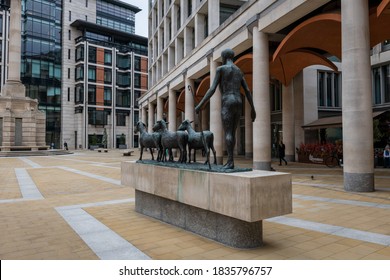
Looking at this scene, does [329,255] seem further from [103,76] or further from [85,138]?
[103,76]

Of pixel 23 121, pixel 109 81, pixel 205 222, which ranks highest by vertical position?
pixel 109 81

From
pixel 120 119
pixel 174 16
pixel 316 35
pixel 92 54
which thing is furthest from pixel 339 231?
pixel 92 54

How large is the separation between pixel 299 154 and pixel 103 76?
5885cm

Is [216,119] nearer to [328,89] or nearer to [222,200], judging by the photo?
[328,89]

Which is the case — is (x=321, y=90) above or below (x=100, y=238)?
above

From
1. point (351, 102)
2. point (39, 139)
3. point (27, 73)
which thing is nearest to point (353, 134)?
point (351, 102)

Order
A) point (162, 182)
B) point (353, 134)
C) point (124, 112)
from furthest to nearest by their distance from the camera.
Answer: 1. point (124, 112)
2. point (353, 134)
3. point (162, 182)

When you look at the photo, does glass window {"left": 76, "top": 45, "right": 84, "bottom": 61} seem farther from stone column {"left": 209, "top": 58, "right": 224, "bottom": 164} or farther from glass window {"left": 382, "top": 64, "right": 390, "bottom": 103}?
glass window {"left": 382, "top": 64, "right": 390, "bottom": 103}

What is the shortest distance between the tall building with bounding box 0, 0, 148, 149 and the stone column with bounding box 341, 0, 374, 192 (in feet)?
201

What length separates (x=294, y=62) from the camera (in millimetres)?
24766

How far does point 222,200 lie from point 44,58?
2873 inches

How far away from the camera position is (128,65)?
7744 cm

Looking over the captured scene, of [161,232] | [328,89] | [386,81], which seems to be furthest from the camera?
[328,89]

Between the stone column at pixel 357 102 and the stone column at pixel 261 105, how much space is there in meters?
6.29
